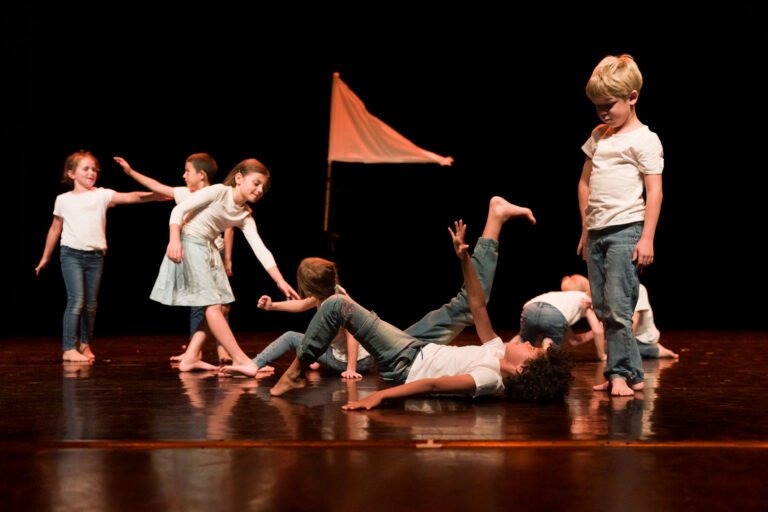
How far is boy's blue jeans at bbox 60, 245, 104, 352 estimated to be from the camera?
15.8ft

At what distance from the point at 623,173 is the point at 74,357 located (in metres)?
2.61

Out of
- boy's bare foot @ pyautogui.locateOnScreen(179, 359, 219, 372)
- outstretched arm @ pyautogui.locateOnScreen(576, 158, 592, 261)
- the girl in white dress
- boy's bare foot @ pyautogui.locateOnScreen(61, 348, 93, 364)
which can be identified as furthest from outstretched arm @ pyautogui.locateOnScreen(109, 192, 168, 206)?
outstretched arm @ pyautogui.locateOnScreen(576, 158, 592, 261)

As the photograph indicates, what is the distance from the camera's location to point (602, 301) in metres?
3.40

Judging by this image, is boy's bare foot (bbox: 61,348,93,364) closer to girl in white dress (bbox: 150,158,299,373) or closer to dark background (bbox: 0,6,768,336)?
girl in white dress (bbox: 150,158,299,373)

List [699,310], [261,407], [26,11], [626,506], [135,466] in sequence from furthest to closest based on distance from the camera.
Answer: [699,310]
[26,11]
[261,407]
[135,466]
[626,506]

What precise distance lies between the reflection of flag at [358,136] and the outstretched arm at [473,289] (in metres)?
2.85

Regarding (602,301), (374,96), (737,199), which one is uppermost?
(374,96)

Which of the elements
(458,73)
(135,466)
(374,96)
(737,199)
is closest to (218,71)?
(374,96)

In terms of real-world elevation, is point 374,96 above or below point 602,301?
above

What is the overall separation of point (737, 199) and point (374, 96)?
261cm

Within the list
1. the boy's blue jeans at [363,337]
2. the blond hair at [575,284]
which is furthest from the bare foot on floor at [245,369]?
the blond hair at [575,284]

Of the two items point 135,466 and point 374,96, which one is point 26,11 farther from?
point 135,466

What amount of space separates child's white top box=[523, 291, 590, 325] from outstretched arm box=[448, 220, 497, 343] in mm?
780

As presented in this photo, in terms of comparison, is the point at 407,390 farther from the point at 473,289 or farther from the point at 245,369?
the point at 245,369
